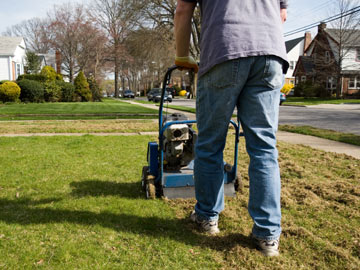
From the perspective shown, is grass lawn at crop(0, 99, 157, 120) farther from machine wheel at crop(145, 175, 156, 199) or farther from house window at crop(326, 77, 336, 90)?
house window at crop(326, 77, 336, 90)

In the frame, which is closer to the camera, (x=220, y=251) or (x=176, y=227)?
(x=220, y=251)

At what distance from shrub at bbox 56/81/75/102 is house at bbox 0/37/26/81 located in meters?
8.50

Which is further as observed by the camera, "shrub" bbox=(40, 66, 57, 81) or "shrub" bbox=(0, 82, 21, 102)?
"shrub" bbox=(40, 66, 57, 81)

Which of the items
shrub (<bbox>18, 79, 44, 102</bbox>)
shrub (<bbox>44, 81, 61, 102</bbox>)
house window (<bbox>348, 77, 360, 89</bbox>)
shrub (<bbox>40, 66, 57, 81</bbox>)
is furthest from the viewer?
house window (<bbox>348, 77, 360, 89</bbox>)

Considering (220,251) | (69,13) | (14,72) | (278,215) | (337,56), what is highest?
(69,13)

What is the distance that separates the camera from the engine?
288 centimetres

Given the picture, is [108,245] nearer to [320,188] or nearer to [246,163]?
[320,188]

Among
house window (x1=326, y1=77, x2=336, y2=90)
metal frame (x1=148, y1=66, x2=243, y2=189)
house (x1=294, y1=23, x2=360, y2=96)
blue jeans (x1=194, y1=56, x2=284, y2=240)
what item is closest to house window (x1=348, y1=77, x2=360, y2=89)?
house (x1=294, y1=23, x2=360, y2=96)

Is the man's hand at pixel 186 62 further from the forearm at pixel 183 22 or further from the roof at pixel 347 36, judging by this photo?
the roof at pixel 347 36

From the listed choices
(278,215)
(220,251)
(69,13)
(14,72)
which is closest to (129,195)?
(220,251)

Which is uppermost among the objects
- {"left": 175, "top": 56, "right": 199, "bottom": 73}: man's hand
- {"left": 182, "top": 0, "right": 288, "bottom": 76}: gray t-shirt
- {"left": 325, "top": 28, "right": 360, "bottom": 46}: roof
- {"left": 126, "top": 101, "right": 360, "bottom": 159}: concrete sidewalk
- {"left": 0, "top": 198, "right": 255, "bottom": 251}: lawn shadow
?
{"left": 325, "top": 28, "right": 360, "bottom": 46}: roof

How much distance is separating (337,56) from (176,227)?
38.3 meters

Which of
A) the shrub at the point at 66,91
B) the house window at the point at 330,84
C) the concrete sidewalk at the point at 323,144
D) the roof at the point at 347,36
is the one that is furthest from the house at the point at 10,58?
the house window at the point at 330,84

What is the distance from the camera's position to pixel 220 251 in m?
2.02
